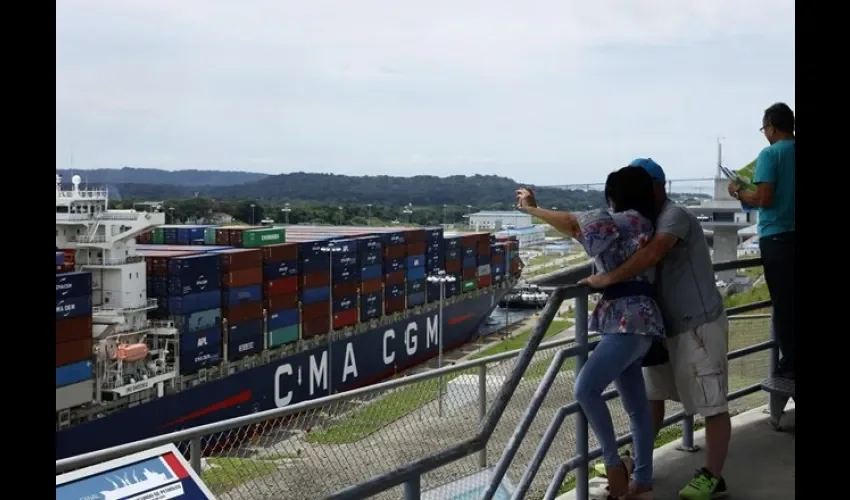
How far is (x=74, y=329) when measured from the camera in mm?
16203

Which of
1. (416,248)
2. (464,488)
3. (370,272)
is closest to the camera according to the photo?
(464,488)

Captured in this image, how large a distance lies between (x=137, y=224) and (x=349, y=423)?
17685 mm

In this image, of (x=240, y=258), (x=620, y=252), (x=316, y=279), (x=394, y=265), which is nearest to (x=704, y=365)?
(x=620, y=252)

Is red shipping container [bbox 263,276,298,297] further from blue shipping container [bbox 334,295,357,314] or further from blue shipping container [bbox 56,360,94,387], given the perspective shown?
blue shipping container [bbox 56,360,94,387]

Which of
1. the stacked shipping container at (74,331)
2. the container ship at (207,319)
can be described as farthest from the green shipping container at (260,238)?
the stacked shipping container at (74,331)

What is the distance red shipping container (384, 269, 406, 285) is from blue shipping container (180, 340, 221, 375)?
24.2 feet

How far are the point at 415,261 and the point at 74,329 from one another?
A: 41.4 feet

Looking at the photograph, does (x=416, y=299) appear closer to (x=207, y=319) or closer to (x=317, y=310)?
(x=317, y=310)

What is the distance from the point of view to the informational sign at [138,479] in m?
1.89
